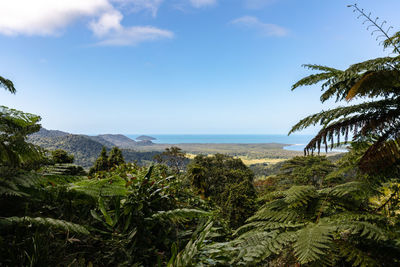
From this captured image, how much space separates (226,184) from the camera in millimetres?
17438

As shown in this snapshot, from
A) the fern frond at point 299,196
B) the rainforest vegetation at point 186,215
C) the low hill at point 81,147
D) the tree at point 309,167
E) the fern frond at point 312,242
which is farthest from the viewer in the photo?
the low hill at point 81,147

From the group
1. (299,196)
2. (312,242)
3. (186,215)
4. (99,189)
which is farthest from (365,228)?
(99,189)

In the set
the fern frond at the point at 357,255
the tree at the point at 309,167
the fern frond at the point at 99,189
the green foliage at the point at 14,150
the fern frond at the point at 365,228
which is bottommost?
the tree at the point at 309,167

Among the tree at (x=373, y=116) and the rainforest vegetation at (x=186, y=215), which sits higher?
the tree at (x=373, y=116)

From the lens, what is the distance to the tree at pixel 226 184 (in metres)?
13.1

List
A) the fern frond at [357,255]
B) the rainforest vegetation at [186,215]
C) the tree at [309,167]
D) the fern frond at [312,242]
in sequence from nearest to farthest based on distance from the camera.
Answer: the rainforest vegetation at [186,215], the fern frond at [312,242], the fern frond at [357,255], the tree at [309,167]

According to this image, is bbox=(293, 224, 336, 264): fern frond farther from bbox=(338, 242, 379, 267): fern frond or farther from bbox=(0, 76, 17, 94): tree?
bbox=(0, 76, 17, 94): tree

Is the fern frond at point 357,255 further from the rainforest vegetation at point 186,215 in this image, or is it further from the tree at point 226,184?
the tree at point 226,184

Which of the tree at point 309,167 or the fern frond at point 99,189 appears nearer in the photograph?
the fern frond at point 99,189

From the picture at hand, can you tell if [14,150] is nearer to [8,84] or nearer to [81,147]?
[8,84]

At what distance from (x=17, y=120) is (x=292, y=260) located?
2555 mm

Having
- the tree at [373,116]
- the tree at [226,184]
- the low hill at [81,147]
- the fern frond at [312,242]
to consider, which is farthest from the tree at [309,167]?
the low hill at [81,147]

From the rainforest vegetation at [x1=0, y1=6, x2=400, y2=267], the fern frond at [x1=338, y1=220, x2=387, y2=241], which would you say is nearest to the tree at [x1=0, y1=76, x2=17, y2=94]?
the rainforest vegetation at [x1=0, y1=6, x2=400, y2=267]

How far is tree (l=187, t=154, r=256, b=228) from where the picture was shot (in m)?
13.1
